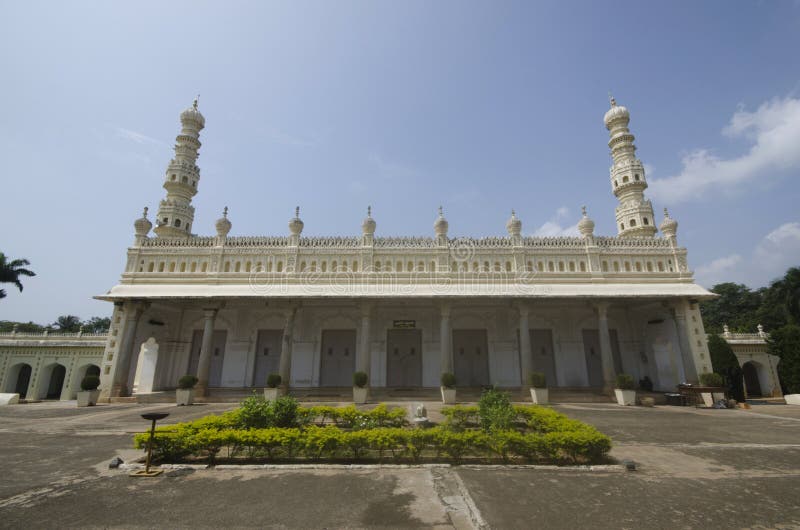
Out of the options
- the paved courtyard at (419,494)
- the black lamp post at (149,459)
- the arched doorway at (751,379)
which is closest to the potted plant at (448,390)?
the paved courtyard at (419,494)

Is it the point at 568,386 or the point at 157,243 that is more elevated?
the point at 157,243

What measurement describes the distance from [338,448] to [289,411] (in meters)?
2.22

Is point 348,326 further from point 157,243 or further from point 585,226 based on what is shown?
point 585,226

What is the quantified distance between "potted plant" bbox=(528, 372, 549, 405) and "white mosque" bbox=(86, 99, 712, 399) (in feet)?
11.8

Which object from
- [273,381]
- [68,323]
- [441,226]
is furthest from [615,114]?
[68,323]

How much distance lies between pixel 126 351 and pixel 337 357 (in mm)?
10870

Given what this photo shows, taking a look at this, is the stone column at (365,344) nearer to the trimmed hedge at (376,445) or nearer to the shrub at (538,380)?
the shrub at (538,380)

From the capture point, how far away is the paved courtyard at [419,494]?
4.80 metres

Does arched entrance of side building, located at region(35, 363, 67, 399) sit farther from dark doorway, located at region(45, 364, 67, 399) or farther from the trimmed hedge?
the trimmed hedge

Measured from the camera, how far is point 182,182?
2798cm

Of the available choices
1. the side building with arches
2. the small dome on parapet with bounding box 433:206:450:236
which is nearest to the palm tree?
the side building with arches

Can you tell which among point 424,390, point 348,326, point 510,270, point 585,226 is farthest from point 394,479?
point 585,226

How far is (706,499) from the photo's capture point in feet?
18.1

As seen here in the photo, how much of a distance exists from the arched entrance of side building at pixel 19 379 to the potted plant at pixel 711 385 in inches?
1706
